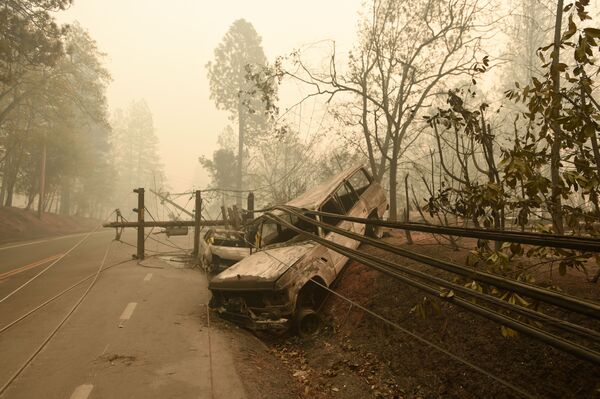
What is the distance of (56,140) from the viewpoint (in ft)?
100

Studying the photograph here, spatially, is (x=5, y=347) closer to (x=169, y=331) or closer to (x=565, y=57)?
(x=169, y=331)

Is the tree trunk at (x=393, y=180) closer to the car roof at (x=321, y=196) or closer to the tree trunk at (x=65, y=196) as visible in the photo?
the car roof at (x=321, y=196)

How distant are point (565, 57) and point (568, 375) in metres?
35.1

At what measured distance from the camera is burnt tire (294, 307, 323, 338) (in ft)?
23.6

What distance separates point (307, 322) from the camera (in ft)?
24.2

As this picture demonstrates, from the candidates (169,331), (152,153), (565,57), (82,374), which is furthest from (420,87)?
(152,153)

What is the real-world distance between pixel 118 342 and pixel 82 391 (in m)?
1.70

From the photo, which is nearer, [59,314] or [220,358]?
[220,358]

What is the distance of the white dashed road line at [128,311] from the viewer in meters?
7.75

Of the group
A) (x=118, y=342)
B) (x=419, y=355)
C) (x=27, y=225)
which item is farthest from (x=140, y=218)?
(x=27, y=225)

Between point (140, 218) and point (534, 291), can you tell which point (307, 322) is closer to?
point (534, 291)

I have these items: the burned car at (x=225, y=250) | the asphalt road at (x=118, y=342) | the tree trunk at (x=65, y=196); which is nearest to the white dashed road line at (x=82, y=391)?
the asphalt road at (x=118, y=342)

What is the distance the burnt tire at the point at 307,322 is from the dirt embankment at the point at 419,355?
19 centimetres

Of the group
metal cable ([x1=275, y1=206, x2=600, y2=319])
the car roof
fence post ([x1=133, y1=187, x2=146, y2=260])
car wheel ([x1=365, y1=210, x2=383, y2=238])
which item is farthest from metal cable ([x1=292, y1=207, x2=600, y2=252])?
fence post ([x1=133, y1=187, x2=146, y2=260])
